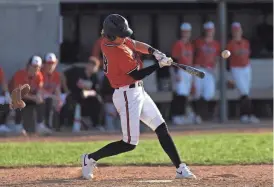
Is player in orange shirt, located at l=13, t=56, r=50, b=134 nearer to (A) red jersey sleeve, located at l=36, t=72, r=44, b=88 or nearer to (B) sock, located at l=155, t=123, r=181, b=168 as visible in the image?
(A) red jersey sleeve, located at l=36, t=72, r=44, b=88

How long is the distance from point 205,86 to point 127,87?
610 cm

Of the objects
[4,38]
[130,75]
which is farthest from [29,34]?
[130,75]

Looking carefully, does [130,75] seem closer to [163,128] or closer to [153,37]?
[163,128]

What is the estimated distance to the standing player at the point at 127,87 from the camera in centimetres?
723

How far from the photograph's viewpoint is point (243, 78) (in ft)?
43.5

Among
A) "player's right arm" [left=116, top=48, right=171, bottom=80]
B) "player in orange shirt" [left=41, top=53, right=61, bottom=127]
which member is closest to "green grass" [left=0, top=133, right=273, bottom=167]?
"player in orange shirt" [left=41, top=53, right=61, bottom=127]

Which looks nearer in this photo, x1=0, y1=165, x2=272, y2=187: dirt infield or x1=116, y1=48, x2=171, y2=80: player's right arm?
x1=0, y1=165, x2=272, y2=187: dirt infield

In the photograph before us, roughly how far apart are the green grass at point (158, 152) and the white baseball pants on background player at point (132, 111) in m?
1.44

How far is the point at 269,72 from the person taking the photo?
1454cm

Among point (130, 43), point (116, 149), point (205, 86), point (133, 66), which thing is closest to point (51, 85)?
point (205, 86)

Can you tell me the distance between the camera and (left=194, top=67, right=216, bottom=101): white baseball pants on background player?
13.2m

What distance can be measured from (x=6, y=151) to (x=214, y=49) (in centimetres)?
506

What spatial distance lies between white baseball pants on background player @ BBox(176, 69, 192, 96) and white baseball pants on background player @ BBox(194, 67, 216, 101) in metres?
0.28

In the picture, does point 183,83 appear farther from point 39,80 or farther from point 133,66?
point 133,66
